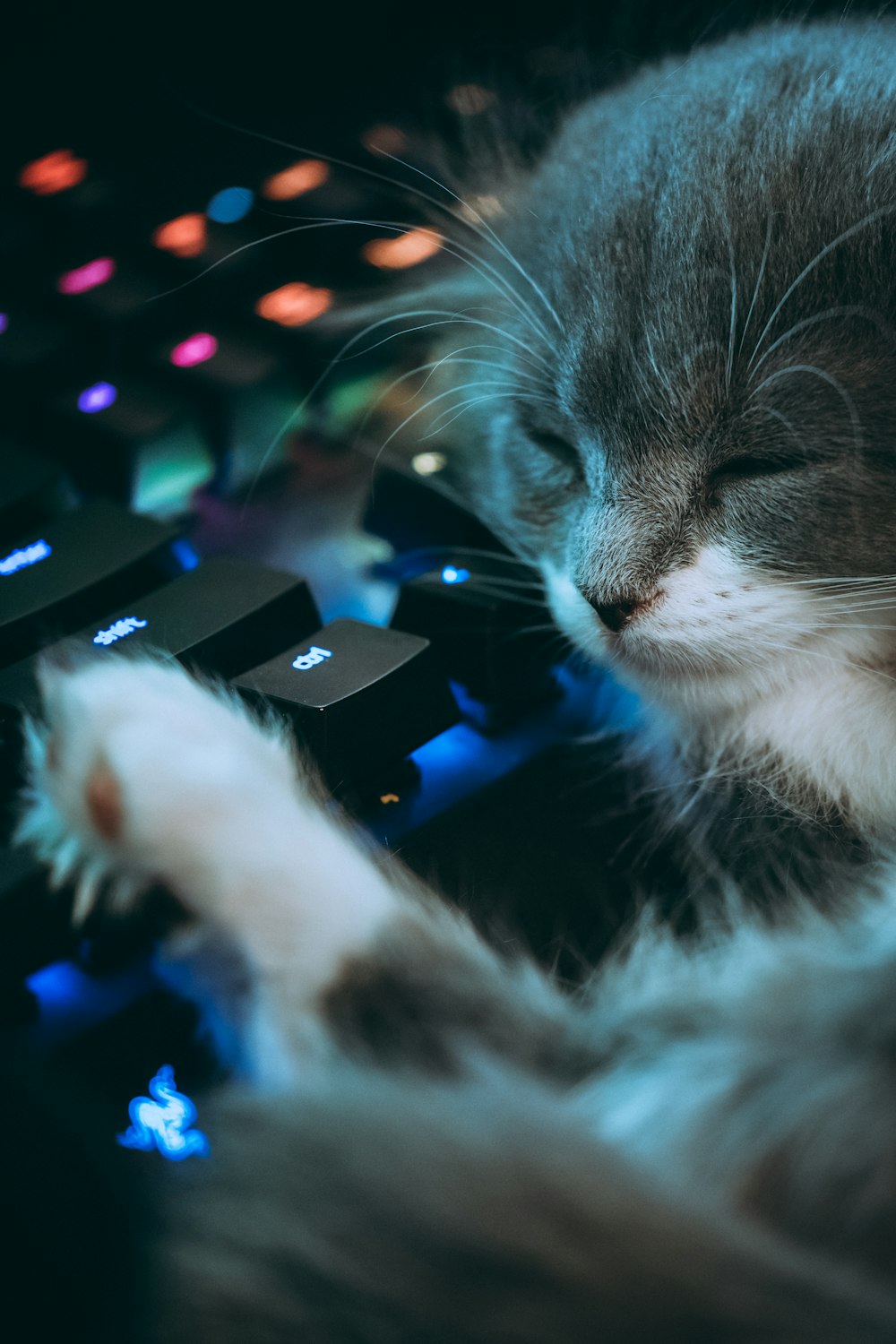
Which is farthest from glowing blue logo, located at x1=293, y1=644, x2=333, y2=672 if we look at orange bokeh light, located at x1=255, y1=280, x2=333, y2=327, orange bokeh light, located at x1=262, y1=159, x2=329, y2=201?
orange bokeh light, located at x1=262, y1=159, x2=329, y2=201

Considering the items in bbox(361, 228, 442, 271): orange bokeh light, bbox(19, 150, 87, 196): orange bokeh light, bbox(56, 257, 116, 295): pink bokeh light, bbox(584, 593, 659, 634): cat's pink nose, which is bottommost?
bbox(584, 593, 659, 634): cat's pink nose

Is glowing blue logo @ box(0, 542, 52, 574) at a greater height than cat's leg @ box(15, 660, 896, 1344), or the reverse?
glowing blue logo @ box(0, 542, 52, 574)

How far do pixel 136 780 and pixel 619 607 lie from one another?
28 cm

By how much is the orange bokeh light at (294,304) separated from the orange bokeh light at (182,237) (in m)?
0.06

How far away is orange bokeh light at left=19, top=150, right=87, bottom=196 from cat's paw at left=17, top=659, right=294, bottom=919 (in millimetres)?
491

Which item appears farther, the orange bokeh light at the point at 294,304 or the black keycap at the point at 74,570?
the orange bokeh light at the point at 294,304

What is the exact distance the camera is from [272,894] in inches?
19.4

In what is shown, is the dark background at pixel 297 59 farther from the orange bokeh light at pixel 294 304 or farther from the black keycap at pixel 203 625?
the black keycap at pixel 203 625

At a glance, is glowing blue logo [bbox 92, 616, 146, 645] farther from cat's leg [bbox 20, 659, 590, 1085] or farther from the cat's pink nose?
the cat's pink nose

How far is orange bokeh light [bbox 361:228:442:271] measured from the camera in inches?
34.5

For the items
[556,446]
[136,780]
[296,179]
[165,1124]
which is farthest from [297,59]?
[165,1124]

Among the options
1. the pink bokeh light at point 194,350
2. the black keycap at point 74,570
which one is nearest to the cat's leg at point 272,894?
the black keycap at point 74,570

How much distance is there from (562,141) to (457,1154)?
0.68 m

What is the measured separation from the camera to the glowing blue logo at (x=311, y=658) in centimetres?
58
